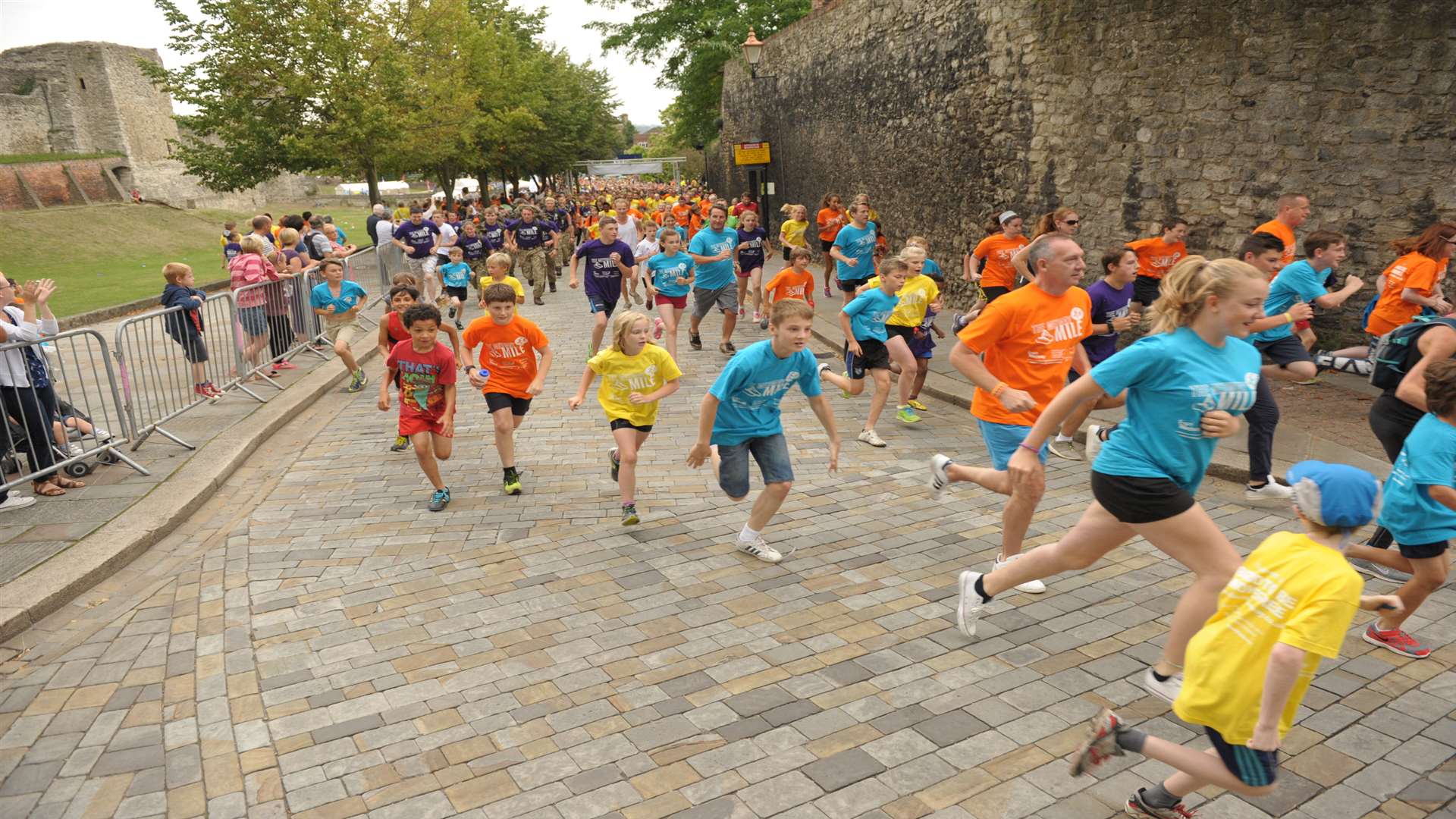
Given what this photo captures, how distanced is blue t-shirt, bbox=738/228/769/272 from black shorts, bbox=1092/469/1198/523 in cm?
1101

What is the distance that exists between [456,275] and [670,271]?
4.90 metres

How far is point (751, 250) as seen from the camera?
14742mm

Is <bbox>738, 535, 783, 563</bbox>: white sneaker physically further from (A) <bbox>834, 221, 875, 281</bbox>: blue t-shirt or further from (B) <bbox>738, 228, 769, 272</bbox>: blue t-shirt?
(B) <bbox>738, 228, 769, 272</bbox>: blue t-shirt

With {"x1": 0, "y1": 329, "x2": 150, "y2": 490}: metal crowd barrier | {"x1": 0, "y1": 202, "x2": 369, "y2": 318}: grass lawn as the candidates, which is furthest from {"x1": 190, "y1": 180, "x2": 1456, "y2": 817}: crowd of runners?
{"x1": 0, "y1": 202, "x2": 369, "y2": 318}: grass lawn

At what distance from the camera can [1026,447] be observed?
4246 mm

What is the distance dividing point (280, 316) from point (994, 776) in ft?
35.9

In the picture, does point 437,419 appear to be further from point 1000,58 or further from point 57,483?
point 1000,58

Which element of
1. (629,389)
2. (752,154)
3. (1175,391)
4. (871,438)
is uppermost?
(752,154)

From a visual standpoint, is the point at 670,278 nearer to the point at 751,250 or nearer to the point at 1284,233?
the point at 751,250

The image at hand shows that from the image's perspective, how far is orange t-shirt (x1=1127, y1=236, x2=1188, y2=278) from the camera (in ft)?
31.9

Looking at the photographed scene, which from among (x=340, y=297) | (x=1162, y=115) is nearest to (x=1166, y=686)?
(x=1162, y=115)

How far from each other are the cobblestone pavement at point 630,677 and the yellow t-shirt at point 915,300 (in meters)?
2.24

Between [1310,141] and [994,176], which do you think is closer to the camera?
[1310,141]

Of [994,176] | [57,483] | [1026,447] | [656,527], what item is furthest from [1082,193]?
[57,483]
